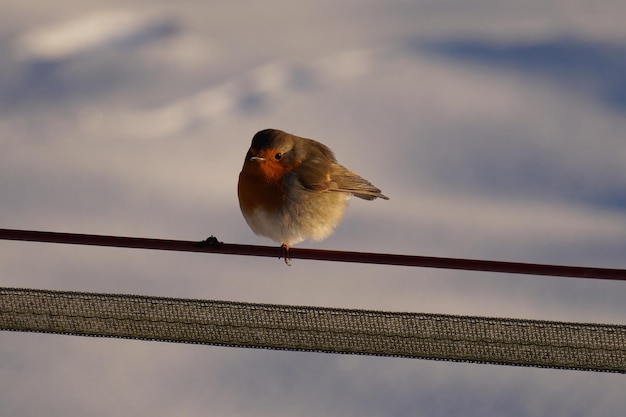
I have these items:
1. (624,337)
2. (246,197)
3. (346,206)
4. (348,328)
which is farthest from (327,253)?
(346,206)

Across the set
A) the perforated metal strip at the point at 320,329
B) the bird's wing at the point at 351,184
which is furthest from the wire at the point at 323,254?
the bird's wing at the point at 351,184

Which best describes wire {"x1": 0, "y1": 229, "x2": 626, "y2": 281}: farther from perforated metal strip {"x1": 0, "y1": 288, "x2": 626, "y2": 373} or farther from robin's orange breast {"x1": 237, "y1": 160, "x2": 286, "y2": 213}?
robin's orange breast {"x1": 237, "y1": 160, "x2": 286, "y2": 213}

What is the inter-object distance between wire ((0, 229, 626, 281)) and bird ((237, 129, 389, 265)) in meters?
1.53

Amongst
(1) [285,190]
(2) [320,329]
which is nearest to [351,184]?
(1) [285,190]

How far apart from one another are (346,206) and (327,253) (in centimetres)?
290

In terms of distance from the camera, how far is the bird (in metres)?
5.96

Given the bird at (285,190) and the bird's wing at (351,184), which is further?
the bird's wing at (351,184)

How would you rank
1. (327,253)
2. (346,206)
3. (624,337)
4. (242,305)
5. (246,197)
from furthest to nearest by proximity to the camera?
(346,206) → (246,197) → (242,305) → (624,337) → (327,253)

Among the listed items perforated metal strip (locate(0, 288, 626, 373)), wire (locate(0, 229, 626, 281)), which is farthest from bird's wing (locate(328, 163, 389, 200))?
wire (locate(0, 229, 626, 281))

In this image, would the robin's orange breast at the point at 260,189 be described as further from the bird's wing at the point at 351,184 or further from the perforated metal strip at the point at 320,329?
the perforated metal strip at the point at 320,329

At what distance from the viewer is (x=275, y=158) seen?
20.0 feet

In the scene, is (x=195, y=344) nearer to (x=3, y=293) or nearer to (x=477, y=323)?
(x=3, y=293)

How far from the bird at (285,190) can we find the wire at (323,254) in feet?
5.03

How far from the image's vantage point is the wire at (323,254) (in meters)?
3.65
